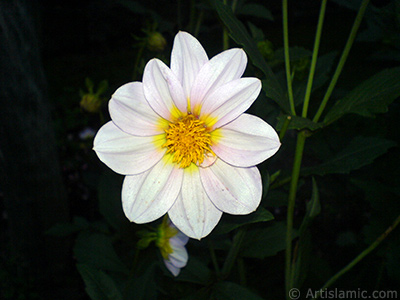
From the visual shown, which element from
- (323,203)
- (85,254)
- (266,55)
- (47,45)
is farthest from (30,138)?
(47,45)

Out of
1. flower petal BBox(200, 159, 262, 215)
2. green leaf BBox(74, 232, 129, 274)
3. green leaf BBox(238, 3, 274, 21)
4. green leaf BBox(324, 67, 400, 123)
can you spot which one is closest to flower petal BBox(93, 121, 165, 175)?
flower petal BBox(200, 159, 262, 215)

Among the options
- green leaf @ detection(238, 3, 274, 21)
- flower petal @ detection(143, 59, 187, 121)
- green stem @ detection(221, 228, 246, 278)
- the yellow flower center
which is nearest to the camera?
flower petal @ detection(143, 59, 187, 121)

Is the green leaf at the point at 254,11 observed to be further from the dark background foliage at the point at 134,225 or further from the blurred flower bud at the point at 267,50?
the blurred flower bud at the point at 267,50

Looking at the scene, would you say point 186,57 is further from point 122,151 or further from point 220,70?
point 122,151

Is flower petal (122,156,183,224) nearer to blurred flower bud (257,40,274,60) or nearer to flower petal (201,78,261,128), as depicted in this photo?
flower petal (201,78,261,128)

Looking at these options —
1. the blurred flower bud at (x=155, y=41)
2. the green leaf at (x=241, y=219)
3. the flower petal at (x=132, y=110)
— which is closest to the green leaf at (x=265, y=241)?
the green leaf at (x=241, y=219)

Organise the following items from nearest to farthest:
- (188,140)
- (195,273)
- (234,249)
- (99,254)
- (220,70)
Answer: (220,70) < (188,140) < (234,249) < (195,273) < (99,254)

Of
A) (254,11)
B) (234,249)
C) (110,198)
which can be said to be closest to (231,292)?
(234,249)

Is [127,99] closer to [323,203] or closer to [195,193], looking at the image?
[195,193]
